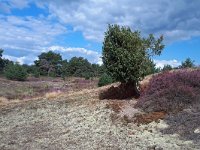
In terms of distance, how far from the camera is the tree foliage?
74.1 feet

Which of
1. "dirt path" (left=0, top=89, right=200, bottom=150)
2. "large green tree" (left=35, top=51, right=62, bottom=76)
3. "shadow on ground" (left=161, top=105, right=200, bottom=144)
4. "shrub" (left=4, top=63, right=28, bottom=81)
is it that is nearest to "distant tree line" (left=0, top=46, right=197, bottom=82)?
"large green tree" (left=35, top=51, right=62, bottom=76)

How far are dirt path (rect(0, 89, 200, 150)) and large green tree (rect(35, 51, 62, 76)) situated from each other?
74947mm

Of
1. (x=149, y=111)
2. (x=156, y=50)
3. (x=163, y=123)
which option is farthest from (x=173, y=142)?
(x=156, y=50)

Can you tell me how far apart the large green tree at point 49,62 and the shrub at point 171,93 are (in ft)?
253

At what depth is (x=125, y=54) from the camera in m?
22.5

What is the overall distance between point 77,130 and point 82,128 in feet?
1.06

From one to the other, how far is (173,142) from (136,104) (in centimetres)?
553

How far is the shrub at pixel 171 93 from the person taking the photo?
1981 centimetres

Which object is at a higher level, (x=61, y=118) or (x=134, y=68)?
(x=134, y=68)

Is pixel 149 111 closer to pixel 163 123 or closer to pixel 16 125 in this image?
pixel 163 123

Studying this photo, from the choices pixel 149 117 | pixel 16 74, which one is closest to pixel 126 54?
pixel 149 117

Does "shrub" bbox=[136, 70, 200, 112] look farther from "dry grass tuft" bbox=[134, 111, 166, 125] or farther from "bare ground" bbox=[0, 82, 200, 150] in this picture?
"bare ground" bbox=[0, 82, 200, 150]

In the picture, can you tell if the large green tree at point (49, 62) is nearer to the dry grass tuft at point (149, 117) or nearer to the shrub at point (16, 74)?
the shrub at point (16, 74)

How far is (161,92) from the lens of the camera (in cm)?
2088
